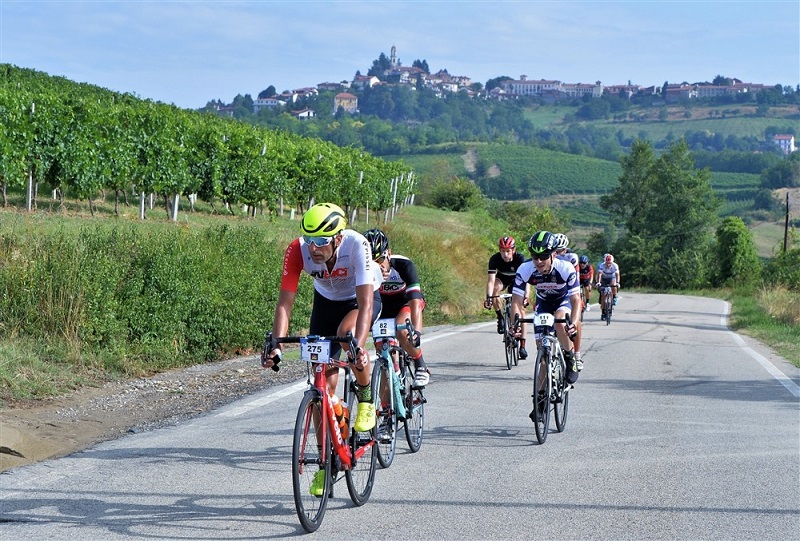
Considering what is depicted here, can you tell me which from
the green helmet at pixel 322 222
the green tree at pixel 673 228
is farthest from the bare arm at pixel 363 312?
the green tree at pixel 673 228

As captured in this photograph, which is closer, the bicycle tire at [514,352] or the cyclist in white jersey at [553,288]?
the cyclist in white jersey at [553,288]

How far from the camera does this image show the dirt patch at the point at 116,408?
26.0 feet

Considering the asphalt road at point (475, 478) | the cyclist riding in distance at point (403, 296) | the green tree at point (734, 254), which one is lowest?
the green tree at point (734, 254)

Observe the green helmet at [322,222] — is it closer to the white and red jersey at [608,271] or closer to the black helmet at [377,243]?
the black helmet at [377,243]

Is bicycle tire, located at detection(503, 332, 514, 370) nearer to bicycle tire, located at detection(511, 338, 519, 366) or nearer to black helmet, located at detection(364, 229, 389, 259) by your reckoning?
bicycle tire, located at detection(511, 338, 519, 366)

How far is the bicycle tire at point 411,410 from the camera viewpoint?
801 centimetres

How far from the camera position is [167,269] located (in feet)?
44.3

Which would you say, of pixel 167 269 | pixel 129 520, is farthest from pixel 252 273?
pixel 129 520

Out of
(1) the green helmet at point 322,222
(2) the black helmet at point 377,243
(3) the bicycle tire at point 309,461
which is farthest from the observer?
(2) the black helmet at point 377,243

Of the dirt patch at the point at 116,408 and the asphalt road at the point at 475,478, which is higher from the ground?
the asphalt road at the point at 475,478

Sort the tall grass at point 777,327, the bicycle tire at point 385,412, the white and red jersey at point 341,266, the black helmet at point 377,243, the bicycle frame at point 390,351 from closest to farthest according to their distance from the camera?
the white and red jersey at point 341,266 < the bicycle tire at point 385,412 < the bicycle frame at point 390,351 < the black helmet at point 377,243 < the tall grass at point 777,327

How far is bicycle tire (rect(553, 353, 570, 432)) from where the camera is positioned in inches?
358

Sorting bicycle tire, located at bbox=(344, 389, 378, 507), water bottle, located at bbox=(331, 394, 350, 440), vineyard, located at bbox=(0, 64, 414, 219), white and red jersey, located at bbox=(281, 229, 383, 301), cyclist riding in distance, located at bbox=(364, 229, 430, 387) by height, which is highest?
vineyard, located at bbox=(0, 64, 414, 219)

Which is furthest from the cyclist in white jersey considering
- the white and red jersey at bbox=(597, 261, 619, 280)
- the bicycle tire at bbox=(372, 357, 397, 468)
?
the white and red jersey at bbox=(597, 261, 619, 280)
